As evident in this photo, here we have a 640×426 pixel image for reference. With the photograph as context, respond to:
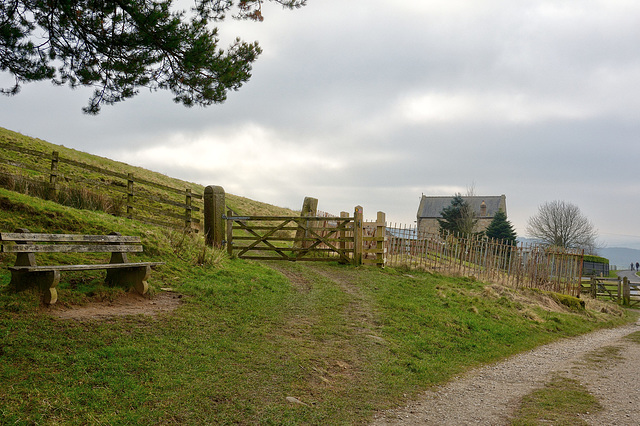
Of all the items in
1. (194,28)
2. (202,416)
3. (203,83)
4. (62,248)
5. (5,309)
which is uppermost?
(194,28)

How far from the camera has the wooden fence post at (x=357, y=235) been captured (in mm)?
16656

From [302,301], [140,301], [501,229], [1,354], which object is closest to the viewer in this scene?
[1,354]

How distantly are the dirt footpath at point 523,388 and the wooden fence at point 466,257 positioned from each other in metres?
7.44

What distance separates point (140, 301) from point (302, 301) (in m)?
3.40

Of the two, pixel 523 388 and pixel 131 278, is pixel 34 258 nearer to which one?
pixel 131 278

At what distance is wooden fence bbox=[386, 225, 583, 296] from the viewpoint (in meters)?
18.0

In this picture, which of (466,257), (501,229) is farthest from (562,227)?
(466,257)

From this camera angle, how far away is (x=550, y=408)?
594cm

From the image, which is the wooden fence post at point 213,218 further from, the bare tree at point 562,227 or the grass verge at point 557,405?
the bare tree at point 562,227

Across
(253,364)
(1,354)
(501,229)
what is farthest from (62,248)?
(501,229)

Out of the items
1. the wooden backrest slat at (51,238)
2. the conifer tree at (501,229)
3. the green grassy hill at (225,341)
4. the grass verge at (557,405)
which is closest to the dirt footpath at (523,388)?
the grass verge at (557,405)

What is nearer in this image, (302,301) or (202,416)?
(202,416)

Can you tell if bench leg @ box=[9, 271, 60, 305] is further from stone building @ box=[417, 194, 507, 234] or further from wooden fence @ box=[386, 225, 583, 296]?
Result: stone building @ box=[417, 194, 507, 234]

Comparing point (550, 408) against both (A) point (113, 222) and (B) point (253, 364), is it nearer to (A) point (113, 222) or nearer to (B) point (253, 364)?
(B) point (253, 364)
